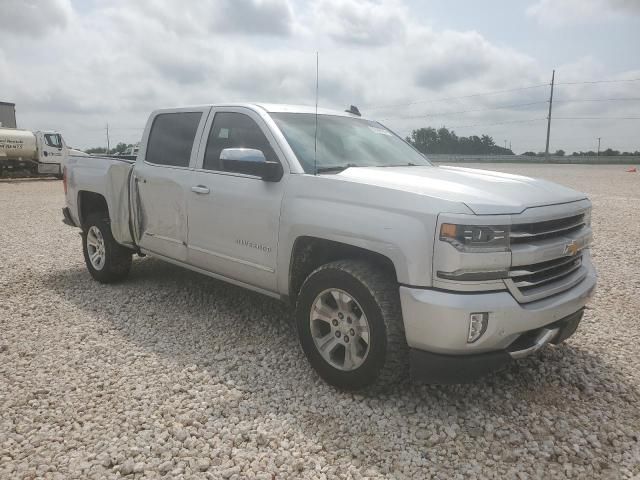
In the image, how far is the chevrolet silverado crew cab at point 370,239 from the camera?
274 centimetres

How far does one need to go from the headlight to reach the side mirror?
1350 millimetres

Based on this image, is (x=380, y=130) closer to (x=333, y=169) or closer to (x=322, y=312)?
(x=333, y=169)

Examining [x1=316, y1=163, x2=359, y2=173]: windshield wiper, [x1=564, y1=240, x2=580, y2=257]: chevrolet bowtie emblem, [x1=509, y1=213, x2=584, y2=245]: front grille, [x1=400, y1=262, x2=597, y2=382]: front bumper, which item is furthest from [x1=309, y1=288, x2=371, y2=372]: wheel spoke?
[x1=564, y1=240, x2=580, y2=257]: chevrolet bowtie emblem

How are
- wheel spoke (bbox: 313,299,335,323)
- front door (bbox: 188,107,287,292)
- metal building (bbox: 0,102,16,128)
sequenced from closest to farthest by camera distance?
wheel spoke (bbox: 313,299,335,323), front door (bbox: 188,107,287,292), metal building (bbox: 0,102,16,128)

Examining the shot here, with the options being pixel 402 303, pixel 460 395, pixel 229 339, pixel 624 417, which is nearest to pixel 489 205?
pixel 402 303

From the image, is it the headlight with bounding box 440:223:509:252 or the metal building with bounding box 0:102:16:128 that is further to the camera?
the metal building with bounding box 0:102:16:128

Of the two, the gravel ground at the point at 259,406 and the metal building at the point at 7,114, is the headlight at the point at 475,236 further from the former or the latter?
the metal building at the point at 7,114

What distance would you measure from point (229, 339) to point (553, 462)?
2523 millimetres

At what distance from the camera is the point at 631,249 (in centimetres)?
761

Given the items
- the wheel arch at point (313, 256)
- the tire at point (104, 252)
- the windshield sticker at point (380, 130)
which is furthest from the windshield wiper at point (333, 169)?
the tire at point (104, 252)

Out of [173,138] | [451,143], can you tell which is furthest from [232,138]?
[451,143]

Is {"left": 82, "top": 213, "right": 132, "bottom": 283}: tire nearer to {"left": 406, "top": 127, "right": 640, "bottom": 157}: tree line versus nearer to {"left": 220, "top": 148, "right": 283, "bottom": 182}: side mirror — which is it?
{"left": 220, "top": 148, "right": 283, "bottom": 182}: side mirror

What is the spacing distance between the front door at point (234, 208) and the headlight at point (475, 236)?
4.27ft

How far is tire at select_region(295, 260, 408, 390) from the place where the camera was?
2975 millimetres
